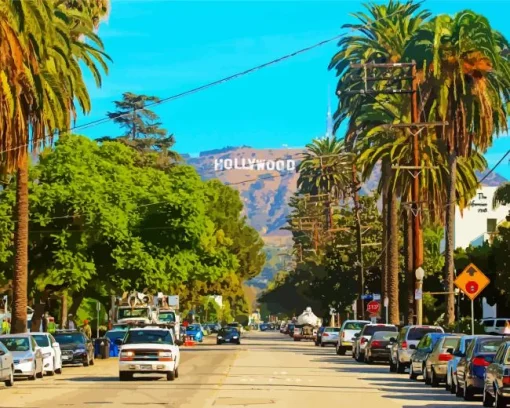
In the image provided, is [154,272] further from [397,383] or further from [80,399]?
[80,399]

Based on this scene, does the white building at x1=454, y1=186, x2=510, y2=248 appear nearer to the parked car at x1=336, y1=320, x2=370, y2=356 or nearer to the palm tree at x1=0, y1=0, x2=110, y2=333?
the parked car at x1=336, y1=320, x2=370, y2=356

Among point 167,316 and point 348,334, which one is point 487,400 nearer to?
point 348,334

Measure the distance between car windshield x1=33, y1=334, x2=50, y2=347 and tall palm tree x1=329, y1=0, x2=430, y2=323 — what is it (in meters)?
27.2

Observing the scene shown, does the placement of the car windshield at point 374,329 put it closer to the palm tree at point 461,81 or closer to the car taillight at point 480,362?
the palm tree at point 461,81

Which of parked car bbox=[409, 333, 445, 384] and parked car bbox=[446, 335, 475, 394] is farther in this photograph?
parked car bbox=[409, 333, 445, 384]

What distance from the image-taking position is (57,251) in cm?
6397

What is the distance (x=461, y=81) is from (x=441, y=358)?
2611cm

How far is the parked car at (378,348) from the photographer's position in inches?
2146

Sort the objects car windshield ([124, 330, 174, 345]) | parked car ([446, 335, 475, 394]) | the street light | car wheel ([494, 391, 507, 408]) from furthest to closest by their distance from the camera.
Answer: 1. the street light
2. car windshield ([124, 330, 174, 345])
3. parked car ([446, 335, 475, 394])
4. car wheel ([494, 391, 507, 408])

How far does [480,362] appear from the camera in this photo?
2912 cm

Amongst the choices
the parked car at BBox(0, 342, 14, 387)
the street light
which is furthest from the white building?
the parked car at BBox(0, 342, 14, 387)

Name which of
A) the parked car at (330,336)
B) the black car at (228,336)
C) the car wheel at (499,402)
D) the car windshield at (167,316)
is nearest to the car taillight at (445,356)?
the car wheel at (499,402)

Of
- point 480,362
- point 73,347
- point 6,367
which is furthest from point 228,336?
point 480,362

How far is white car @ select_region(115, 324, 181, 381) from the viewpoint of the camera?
3809 centimetres
